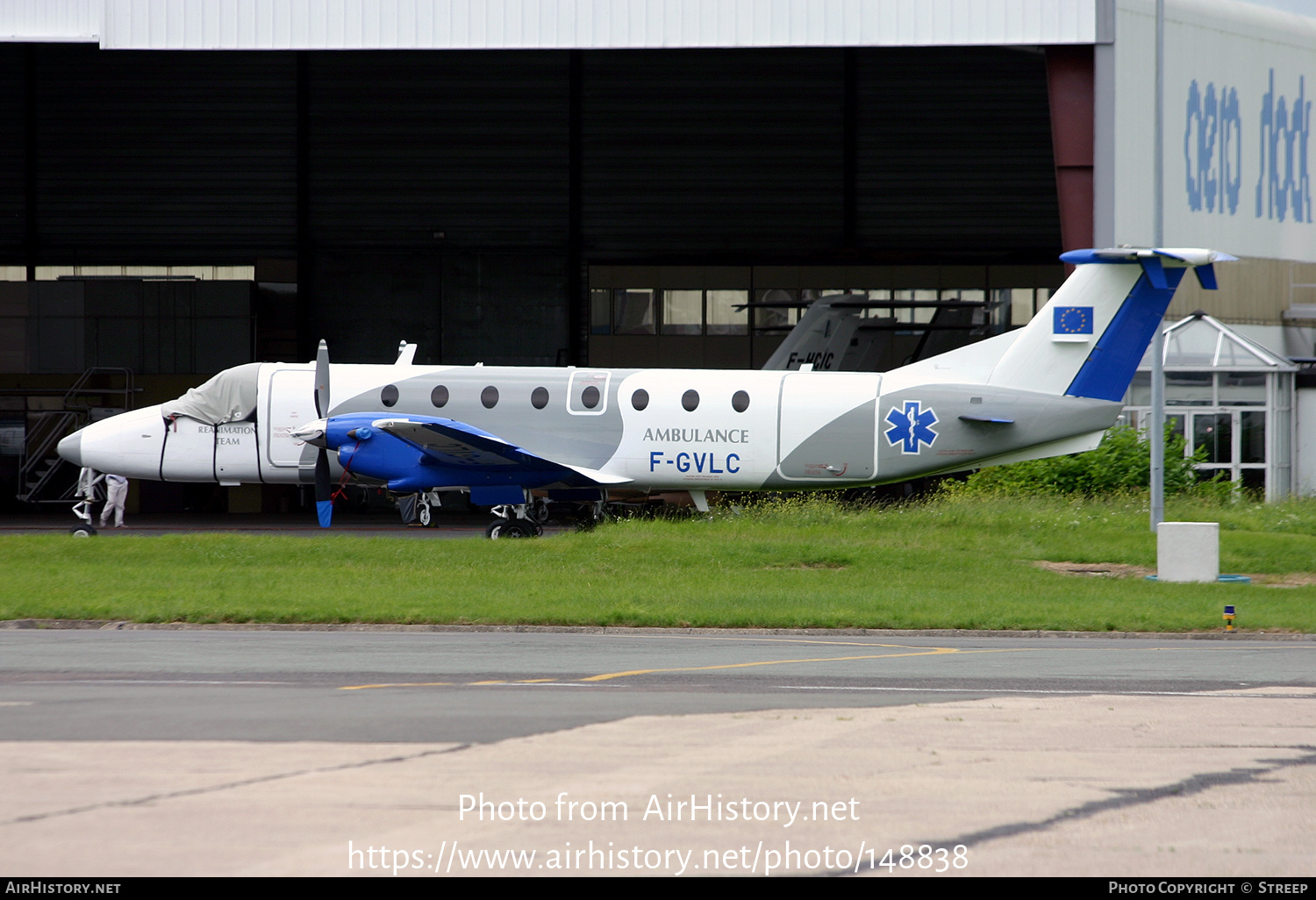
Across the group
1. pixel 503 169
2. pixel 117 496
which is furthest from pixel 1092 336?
pixel 503 169

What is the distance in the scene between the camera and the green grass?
16.3 m

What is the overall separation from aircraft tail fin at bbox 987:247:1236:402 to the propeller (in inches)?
542

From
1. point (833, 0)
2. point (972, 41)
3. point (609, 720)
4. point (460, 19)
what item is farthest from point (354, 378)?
point (609, 720)

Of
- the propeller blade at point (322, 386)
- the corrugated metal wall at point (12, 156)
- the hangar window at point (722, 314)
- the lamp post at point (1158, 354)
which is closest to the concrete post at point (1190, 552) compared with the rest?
the lamp post at point (1158, 354)

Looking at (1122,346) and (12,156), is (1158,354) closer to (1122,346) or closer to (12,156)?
(1122,346)

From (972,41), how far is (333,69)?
23.4m

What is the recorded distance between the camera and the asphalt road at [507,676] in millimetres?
9047

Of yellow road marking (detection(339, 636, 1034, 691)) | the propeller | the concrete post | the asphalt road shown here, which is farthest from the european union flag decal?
the propeller

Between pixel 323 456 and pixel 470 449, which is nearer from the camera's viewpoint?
pixel 470 449

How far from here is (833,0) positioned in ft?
98.1

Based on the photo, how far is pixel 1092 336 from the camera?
25672 mm

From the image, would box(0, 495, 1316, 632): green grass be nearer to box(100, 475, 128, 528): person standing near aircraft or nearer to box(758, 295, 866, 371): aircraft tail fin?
box(100, 475, 128, 528): person standing near aircraft

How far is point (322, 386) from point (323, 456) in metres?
1.47

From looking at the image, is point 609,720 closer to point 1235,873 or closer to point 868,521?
point 1235,873
